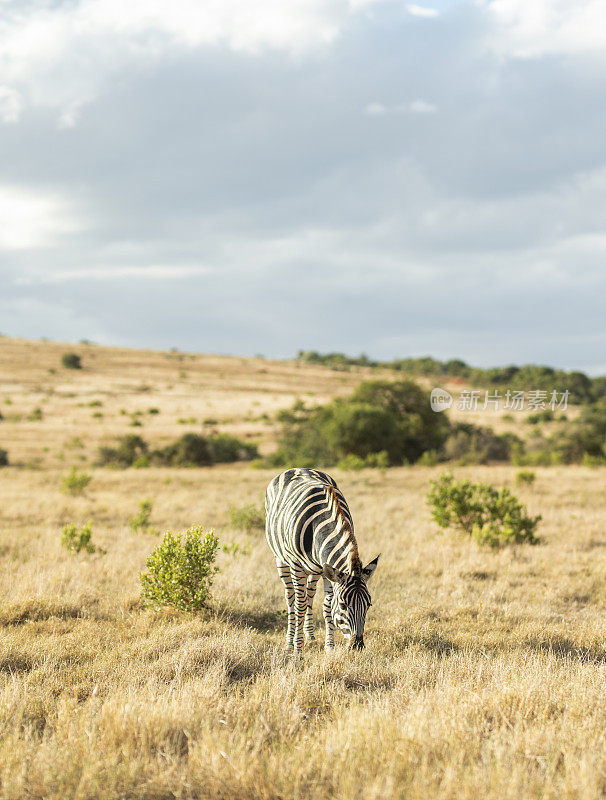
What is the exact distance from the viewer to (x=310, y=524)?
21.9 ft

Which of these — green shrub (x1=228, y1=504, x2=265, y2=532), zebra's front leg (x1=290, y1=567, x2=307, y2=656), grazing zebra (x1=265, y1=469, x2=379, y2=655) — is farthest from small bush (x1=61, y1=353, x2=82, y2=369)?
zebra's front leg (x1=290, y1=567, x2=307, y2=656)

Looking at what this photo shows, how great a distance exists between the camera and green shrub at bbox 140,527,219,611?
8453 mm

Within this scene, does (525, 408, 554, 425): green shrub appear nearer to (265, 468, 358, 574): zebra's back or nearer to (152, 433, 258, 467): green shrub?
(152, 433, 258, 467): green shrub

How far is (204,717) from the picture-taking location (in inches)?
195

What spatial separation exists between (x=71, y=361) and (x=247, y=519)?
71.3m

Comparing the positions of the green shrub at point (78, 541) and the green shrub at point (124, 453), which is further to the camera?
the green shrub at point (124, 453)

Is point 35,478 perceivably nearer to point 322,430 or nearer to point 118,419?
point 322,430

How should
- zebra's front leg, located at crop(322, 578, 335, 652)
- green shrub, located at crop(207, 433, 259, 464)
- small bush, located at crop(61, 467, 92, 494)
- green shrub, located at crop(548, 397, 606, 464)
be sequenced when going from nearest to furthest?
zebra's front leg, located at crop(322, 578, 335, 652), small bush, located at crop(61, 467, 92, 494), green shrub, located at crop(548, 397, 606, 464), green shrub, located at crop(207, 433, 259, 464)

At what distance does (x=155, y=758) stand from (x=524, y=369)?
80.9 meters

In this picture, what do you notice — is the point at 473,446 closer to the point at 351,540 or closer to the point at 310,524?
the point at 310,524

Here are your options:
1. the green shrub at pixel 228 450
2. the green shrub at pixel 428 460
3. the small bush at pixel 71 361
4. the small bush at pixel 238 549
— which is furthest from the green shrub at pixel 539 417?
the small bush at pixel 71 361

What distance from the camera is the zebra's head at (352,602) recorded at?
5914 millimetres

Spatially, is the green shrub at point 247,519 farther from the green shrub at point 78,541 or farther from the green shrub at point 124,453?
the green shrub at point 124,453

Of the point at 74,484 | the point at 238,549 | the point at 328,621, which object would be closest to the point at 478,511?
the point at 238,549
